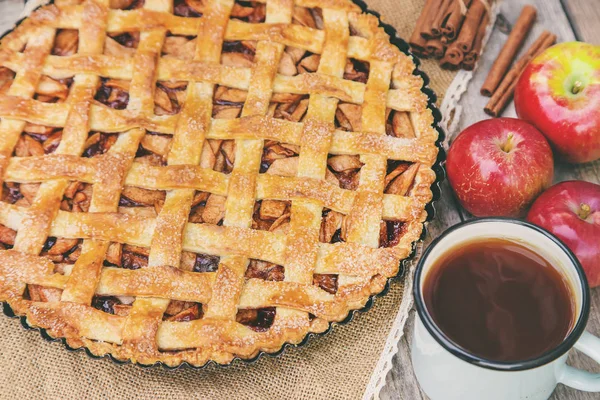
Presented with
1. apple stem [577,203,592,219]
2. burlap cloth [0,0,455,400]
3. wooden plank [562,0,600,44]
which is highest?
wooden plank [562,0,600,44]

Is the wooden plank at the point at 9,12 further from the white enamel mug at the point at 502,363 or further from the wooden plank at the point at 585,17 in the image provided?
the wooden plank at the point at 585,17

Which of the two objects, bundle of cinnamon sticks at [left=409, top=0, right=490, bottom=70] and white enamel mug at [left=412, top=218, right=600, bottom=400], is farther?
bundle of cinnamon sticks at [left=409, top=0, right=490, bottom=70]

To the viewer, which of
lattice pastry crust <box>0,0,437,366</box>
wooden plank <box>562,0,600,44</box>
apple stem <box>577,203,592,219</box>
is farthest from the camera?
wooden plank <box>562,0,600,44</box>

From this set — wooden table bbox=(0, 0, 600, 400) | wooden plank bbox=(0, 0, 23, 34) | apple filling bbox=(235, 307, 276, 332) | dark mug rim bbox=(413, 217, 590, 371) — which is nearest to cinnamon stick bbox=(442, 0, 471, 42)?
wooden table bbox=(0, 0, 600, 400)

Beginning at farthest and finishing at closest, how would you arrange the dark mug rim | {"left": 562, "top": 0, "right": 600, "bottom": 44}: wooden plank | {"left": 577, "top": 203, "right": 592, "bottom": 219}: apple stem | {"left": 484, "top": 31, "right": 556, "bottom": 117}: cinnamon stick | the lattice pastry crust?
{"left": 562, "top": 0, "right": 600, "bottom": 44}: wooden plank → {"left": 484, "top": 31, "right": 556, "bottom": 117}: cinnamon stick → {"left": 577, "top": 203, "right": 592, "bottom": 219}: apple stem → the lattice pastry crust → the dark mug rim

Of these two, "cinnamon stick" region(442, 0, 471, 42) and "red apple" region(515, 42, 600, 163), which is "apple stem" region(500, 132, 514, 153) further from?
"cinnamon stick" region(442, 0, 471, 42)

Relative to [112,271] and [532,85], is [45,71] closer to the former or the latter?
[112,271]

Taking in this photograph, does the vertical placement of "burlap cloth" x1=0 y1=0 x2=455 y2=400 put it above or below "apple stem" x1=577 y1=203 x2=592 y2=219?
below
